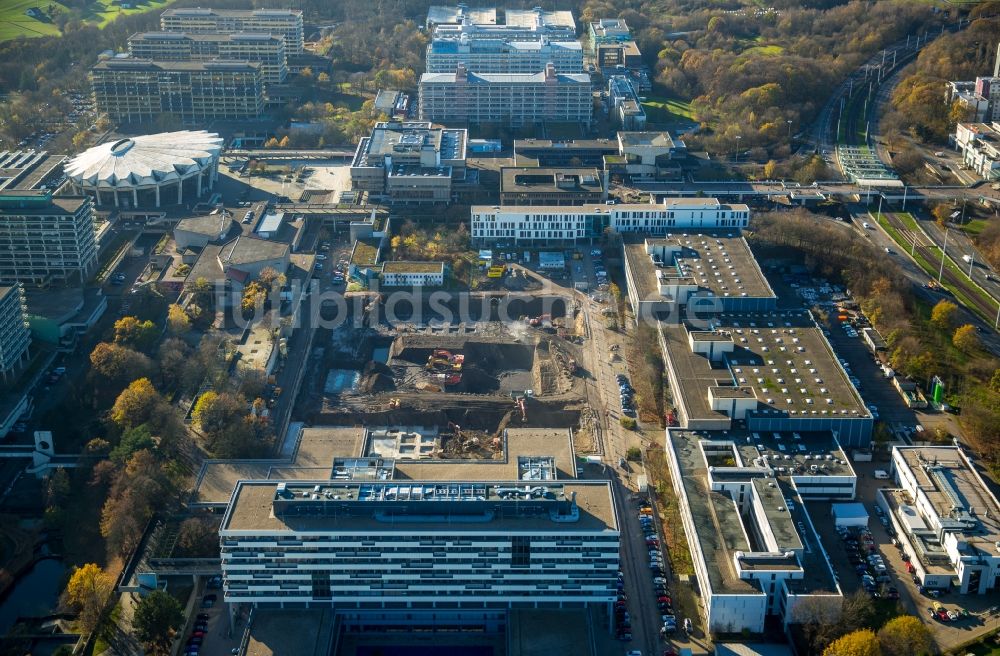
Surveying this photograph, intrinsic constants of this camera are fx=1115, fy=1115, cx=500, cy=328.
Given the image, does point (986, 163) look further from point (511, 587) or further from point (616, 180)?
point (511, 587)

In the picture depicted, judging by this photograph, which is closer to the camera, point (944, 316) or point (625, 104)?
point (944, 316)

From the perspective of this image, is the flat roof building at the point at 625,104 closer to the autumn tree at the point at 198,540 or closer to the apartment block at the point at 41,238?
the apartment block at the point at 41,238

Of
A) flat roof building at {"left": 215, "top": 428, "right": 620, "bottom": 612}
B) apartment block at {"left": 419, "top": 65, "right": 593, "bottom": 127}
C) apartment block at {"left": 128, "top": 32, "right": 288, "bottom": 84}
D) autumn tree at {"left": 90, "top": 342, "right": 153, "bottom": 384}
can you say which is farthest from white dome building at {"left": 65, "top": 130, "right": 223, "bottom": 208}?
flat roof building at {"left": 215, "top": 428, "right": 620, "bottom": 612}

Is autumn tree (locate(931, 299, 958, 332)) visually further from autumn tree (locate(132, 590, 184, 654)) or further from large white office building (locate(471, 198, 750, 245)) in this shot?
autumn tree (locate(132, 590, 184, 654))

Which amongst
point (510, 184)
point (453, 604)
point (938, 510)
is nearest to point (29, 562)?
point (453, 604)

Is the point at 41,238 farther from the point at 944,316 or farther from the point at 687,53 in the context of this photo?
the point at 687,53

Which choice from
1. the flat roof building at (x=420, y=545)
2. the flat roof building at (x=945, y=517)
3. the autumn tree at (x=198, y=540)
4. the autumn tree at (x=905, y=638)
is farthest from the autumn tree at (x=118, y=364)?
the autumn tree at (x=905, y=638)

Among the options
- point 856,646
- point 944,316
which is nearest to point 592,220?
point 944,316
